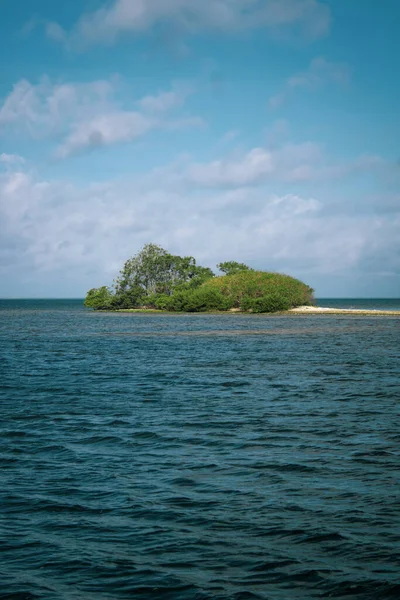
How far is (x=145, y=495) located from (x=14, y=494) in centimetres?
281

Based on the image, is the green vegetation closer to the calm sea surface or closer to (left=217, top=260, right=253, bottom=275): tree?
(left=217, top=260, right=253, bottom=275): tree

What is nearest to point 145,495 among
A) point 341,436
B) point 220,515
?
point 220,515

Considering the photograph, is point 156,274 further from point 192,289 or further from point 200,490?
point 200,490

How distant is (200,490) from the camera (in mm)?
13375

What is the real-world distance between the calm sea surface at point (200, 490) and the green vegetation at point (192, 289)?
9247 cm

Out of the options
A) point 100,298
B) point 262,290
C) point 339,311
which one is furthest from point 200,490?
point 100,298

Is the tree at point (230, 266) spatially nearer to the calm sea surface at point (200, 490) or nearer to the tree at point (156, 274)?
the tree at point (156, 274)

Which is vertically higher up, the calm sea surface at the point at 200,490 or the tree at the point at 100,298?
the tree at the point at 100,298

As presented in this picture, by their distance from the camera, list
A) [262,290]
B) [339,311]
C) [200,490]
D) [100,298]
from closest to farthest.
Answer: [200,490] < [339,311] < [262,290] < [100,298]

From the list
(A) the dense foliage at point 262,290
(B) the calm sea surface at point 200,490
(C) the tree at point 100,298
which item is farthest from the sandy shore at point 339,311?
(B) the calm sea surface at point 200,490

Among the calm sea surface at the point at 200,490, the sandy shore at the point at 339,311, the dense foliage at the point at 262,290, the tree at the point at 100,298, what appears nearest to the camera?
the calm sea surface at the point at 200,490

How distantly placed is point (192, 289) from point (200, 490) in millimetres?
118310

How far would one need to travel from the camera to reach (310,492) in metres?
13.3

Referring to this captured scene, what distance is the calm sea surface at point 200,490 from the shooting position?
372 inches
